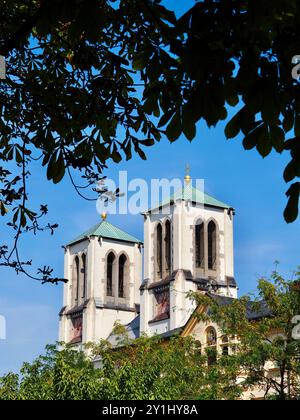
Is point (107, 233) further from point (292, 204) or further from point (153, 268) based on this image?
point (292, 204)

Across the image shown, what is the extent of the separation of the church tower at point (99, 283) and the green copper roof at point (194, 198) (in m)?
10.6

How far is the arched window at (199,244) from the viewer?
7556cm

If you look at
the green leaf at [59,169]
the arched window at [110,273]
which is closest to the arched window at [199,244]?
the arched window at [110,273]

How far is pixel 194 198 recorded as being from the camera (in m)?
76.7

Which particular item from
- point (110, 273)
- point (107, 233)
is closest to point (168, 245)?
point (107, 233)

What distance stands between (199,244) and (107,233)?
13.9 metres

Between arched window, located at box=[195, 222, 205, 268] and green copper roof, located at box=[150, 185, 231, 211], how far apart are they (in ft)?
6.12

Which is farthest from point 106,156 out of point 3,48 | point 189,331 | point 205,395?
point 189,331

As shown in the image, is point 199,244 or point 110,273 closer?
point 199,244

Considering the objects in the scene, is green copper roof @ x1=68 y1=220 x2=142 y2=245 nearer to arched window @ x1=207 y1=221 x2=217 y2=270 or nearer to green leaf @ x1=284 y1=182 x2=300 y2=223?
arched window @ x1=207 y1=221 x2=217 y2=270

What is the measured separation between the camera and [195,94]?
6340mm

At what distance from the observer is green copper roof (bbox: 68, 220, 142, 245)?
87.1 metres

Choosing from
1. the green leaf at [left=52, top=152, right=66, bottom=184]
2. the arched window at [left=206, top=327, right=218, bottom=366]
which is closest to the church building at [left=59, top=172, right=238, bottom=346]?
the arched window at [left=206, top=327, right=218, bottom=366]
